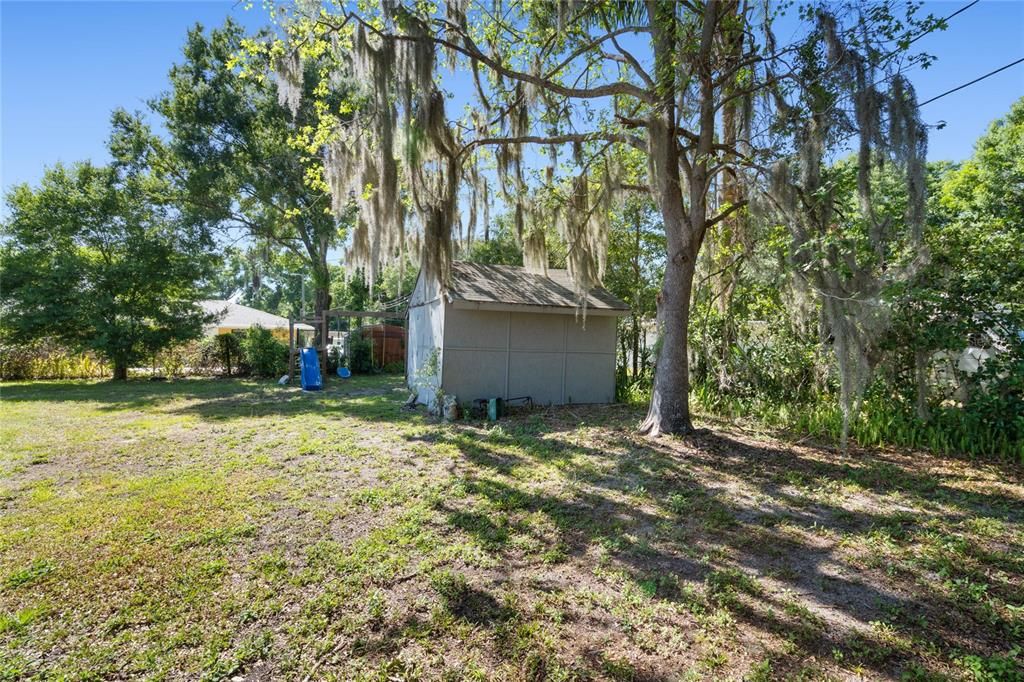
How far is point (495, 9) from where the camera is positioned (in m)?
5.61

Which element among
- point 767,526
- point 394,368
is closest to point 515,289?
point 767,526

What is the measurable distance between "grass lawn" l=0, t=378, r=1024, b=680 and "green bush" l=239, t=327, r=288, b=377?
870 centimetres

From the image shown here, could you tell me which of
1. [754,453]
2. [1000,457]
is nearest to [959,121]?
[1000,457]

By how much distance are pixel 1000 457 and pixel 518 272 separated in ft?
24.9

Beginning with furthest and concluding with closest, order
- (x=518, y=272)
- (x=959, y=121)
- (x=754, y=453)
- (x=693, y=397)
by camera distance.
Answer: (x=518, y=272) → (x=693, y=397) → (x=754, y=453) → (x=959, y=121)

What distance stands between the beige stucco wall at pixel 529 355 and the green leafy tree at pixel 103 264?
939 centimetres

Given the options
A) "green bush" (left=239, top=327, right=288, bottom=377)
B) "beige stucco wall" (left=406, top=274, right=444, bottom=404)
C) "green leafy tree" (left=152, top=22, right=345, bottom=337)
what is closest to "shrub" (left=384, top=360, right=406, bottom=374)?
"green bush" (left=239, top=327, right=288, bottom=377)

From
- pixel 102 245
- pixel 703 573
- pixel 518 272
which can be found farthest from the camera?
pixel 102 245

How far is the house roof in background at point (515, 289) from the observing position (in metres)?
8.05

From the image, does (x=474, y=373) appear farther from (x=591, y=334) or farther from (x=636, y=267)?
(x=636, y=267)

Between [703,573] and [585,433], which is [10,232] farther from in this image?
[703,573]

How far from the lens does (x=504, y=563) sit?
292 centimetres

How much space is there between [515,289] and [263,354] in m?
9.27

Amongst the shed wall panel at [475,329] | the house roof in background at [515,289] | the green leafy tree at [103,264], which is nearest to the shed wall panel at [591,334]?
the house roof in background at [515,289]
